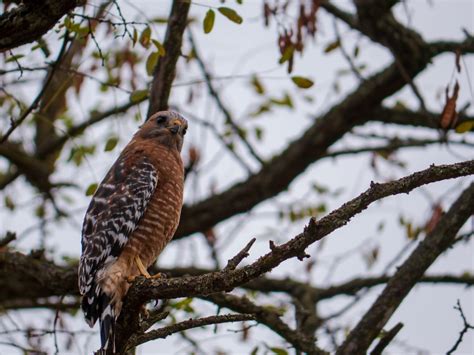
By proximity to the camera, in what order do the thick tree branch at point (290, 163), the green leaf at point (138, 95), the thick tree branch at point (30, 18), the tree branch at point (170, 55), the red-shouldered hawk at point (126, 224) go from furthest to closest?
the thick tree branch at point (290, 163)
the tree branch at point (170, 55)
the green leaf at point (138, 95)
the red-shouldered hawk at point (126, 224)
the thick tree branch at point (30, 18)

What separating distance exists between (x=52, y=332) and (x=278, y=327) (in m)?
1.61

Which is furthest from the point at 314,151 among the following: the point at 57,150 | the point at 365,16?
the point at 57,150

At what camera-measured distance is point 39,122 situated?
1011 centimetres

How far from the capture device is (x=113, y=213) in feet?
19.1

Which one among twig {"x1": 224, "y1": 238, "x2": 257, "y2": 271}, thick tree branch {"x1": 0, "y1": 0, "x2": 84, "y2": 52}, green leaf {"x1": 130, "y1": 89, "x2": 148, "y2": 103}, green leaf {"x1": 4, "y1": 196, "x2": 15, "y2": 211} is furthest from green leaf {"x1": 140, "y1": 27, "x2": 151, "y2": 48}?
green leaf {"x1": 4, "y1": 196, "x2": 15, "y2": 211}

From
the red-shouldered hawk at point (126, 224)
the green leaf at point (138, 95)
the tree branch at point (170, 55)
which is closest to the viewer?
the red-shouldered hawk at point (126, 224)

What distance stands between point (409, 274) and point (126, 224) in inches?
77.1

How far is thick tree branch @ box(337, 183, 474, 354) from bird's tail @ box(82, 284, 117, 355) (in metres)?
1.66

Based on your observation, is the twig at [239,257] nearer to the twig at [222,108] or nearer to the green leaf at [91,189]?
the green leaf at [91,189]

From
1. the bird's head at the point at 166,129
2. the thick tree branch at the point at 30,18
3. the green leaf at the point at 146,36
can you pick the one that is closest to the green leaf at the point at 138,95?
the green leaf at the point at 146,36

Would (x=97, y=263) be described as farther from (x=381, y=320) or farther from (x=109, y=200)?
(x=381, y=320)

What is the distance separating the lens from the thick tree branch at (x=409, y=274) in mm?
5684

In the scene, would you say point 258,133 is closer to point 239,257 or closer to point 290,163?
point 290,163

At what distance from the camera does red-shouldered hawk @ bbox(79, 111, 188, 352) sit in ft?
17.0
